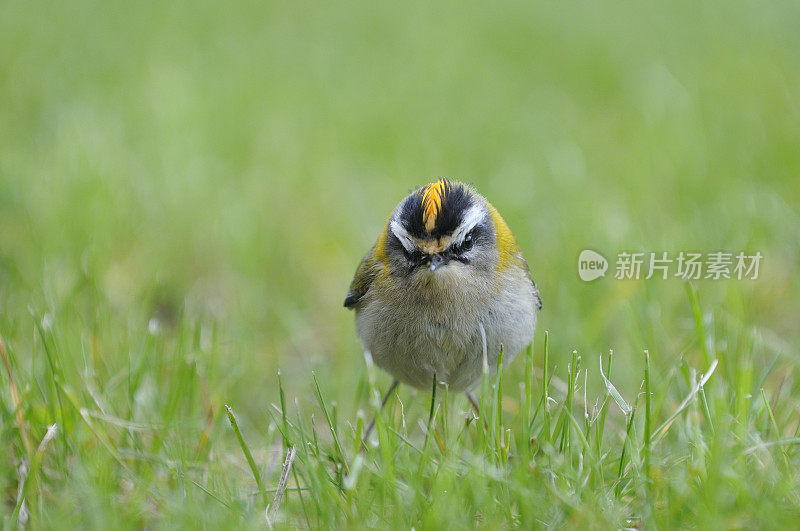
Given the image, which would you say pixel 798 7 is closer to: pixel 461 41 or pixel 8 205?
pixel 461 41

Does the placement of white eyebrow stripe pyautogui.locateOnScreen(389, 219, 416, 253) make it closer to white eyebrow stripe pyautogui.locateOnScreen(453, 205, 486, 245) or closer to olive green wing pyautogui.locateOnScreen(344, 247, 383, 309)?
white eyebrow stripe pyautogui.locateOnScreen(453, 205, 486, 245)

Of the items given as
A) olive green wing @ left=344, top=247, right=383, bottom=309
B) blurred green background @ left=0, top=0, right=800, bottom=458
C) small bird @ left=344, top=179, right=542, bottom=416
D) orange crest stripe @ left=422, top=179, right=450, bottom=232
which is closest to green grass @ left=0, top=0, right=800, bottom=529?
blurred green background @ left=0, top=0, right=800, bottom=458

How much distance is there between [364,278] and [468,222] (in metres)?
0.73

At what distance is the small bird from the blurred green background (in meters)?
0.96

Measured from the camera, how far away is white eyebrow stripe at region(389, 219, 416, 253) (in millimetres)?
3971

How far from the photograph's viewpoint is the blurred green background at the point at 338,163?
529 centimetres

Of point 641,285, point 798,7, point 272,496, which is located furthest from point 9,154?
point 798,7

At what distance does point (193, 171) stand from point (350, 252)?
1.60 meters

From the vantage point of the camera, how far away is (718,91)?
851 cm

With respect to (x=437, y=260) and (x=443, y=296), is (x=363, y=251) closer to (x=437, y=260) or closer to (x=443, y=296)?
(x=443, y=296)

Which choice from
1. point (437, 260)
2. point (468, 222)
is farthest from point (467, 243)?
point (437, 260)

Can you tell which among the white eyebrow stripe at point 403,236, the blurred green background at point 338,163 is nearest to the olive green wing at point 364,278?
the white eyebrow stripe at point 403,236

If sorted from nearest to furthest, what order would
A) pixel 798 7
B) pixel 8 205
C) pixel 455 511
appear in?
pixel 455 511 → pixel 8 205 → pixel 798 7

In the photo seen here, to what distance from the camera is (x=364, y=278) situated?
4469 mm
